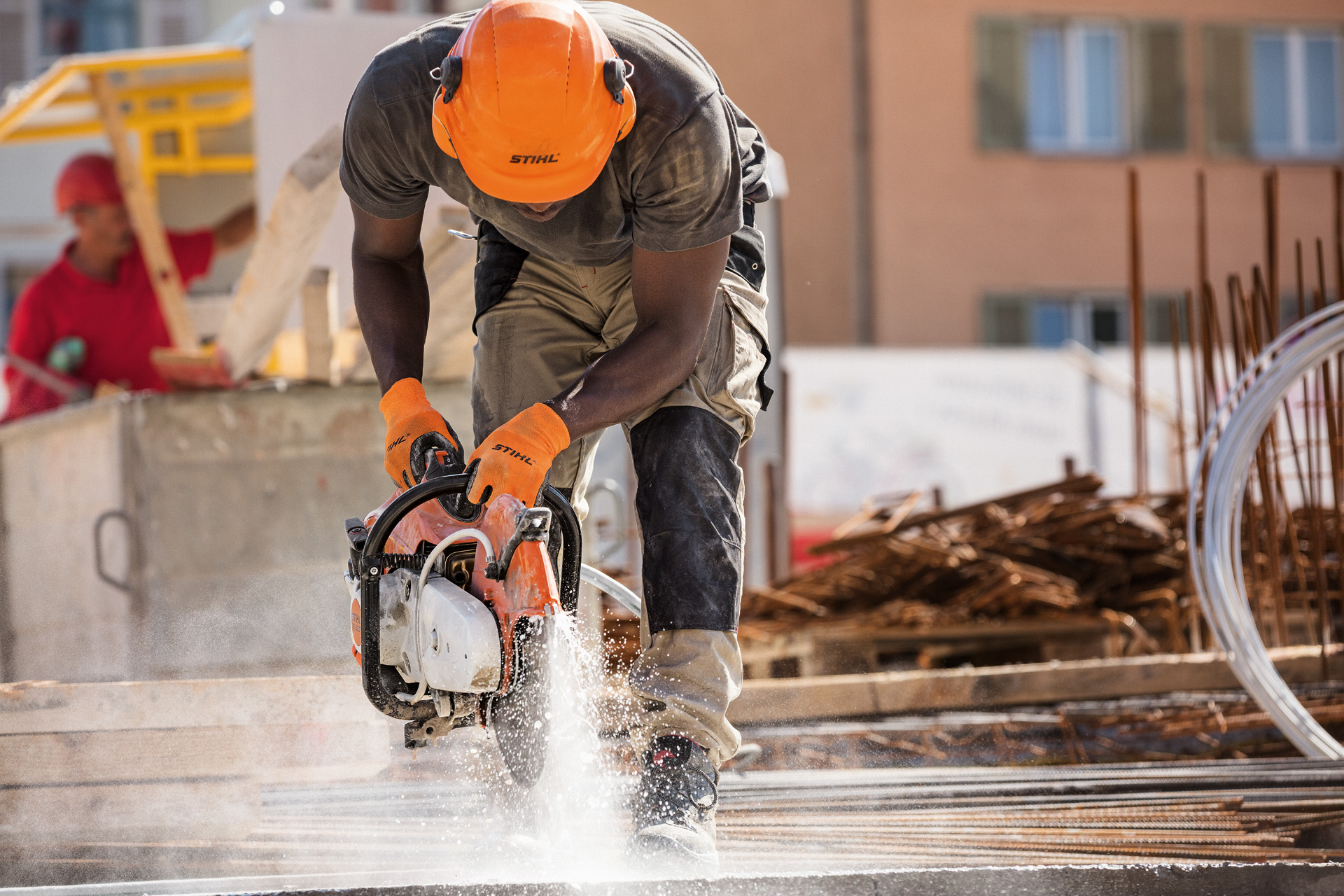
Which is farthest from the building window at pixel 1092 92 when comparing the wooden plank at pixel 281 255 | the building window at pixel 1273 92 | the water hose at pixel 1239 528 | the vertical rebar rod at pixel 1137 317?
the water hose at pixel 1239 528

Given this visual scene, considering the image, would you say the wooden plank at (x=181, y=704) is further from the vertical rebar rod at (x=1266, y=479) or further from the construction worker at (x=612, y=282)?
the vertical rebar rod at (x=1266, y=479)

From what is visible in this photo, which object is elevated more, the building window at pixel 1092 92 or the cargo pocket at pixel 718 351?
the building window at pixel 1092 92

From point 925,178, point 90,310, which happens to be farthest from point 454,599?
point 925,178

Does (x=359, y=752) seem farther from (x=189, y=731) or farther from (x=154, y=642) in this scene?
(x=154, y=642)

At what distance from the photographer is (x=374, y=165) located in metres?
2.45

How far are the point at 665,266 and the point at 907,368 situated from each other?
914 cm

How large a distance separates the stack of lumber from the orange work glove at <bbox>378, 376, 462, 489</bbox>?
3381mm

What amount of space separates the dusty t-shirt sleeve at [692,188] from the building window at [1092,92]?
1364 cm

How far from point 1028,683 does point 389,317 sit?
2.65 metres

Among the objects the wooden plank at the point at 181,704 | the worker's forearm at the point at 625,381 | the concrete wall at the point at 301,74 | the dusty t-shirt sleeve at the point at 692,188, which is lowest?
the wooden plank at the point at 181,704

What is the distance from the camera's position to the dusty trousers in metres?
2.42

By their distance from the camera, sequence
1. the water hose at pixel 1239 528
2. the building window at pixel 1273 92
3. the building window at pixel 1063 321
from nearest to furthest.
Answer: the water hose at pixel 1239 528, the building window at pixel 1063 321, the building window at pixel 1273 92

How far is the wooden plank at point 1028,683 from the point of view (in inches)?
166

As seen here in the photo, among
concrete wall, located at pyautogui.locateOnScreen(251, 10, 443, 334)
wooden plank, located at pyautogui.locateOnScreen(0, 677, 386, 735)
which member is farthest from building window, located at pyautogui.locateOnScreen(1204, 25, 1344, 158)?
wooden plank, located at pyautogui.locateOnScreen(0, 677, 386, 735)
